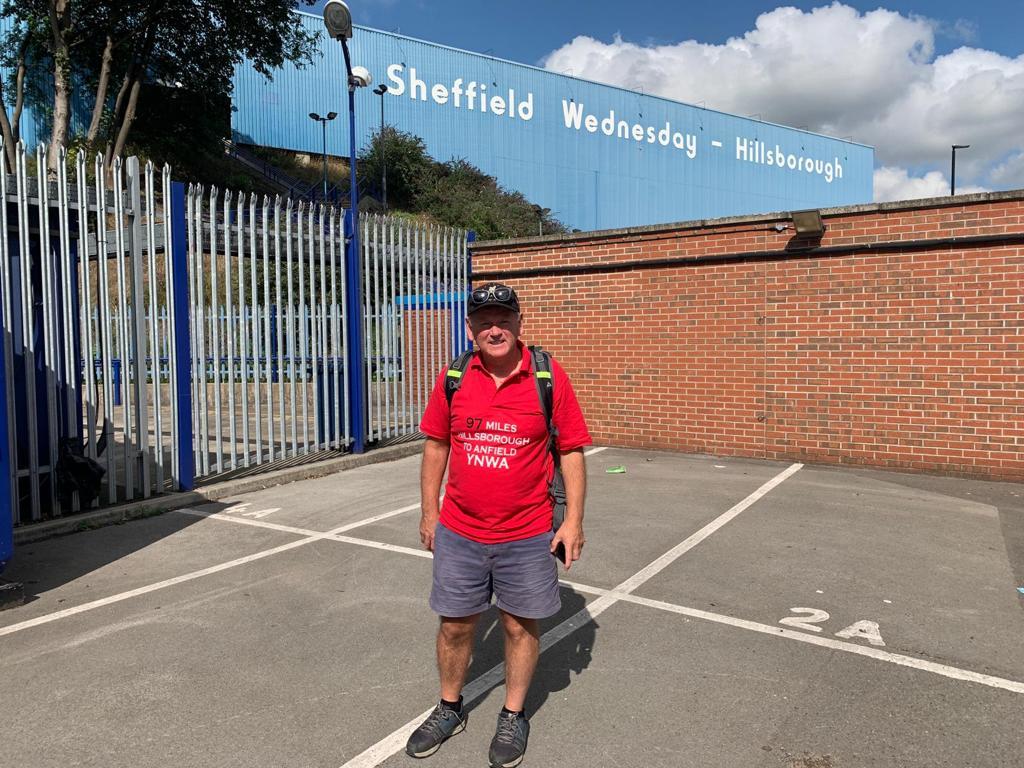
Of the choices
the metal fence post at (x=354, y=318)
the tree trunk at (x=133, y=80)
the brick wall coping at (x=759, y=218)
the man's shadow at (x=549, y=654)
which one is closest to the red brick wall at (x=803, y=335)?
the brick wall coping at (x=759, y=218)

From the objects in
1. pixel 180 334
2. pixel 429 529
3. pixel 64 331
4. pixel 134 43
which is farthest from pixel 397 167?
pixel 429 529

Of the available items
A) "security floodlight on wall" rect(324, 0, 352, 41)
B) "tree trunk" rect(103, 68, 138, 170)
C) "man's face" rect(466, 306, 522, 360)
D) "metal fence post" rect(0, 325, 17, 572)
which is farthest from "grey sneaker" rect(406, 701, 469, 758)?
"tree trunk" rect(103, 68, 138, 170)

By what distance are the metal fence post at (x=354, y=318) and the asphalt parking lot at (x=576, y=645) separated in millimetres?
Result: 2773

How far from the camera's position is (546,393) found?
2795 mm

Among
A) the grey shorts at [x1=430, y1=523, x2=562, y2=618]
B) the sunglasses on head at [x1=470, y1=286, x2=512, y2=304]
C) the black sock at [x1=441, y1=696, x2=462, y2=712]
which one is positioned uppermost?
the sunglasses on head at [x1=470, y1=286, x2=512, y2=304]

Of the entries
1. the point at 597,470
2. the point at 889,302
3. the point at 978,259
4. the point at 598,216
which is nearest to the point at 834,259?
the point at 889,302

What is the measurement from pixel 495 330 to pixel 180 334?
4.96m

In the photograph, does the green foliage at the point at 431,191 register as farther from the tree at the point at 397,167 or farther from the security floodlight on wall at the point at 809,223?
the security floodlight on wall at the point at 809,223

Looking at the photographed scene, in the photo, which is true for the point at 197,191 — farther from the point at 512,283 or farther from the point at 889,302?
the point at 889,302

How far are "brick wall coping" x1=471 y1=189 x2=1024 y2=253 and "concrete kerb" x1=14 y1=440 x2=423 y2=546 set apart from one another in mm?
3335

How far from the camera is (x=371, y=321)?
9.35 metres

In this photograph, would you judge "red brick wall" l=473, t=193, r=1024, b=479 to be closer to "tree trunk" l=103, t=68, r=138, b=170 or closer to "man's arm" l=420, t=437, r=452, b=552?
"man's arm" l=420, t=437, r=452, b=552

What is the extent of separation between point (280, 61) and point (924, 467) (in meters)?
24.7

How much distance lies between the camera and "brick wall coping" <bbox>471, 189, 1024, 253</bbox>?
7.75 meters
